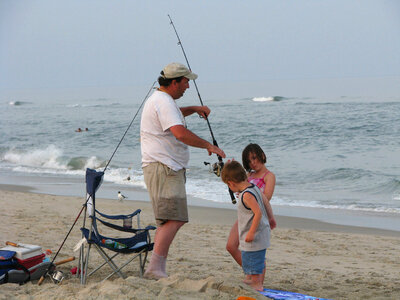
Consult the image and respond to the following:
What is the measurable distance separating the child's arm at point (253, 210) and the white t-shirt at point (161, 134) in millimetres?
499

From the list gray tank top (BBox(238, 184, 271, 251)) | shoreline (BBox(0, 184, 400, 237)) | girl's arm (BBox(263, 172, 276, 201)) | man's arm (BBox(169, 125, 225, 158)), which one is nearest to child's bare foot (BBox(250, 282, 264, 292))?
gray tank top (BBox(238, 184, 271, 251))

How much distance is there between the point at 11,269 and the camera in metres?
3.77

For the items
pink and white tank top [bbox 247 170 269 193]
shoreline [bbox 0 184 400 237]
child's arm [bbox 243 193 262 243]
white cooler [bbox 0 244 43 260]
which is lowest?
shoreline [bbox 0 184 400 237]

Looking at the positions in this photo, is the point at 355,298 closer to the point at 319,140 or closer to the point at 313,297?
the point at 313,297

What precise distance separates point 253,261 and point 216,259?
1631 mm

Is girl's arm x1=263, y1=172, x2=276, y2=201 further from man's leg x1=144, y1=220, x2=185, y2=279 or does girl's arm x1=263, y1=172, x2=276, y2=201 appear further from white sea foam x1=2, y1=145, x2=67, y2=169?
white sea foam x1=2, y1=145, x2=67, y2=169

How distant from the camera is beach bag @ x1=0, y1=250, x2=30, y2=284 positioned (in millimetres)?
3695

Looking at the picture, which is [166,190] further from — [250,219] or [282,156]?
[282,156]

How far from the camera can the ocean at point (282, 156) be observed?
29.8ft

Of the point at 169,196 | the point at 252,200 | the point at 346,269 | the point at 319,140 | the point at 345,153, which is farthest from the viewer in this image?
the point at 319,140

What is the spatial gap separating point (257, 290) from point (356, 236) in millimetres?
3307

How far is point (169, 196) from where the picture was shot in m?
3.55

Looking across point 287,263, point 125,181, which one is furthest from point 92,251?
point 125,181

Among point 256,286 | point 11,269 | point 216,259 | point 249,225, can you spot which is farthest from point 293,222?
point 11,269
